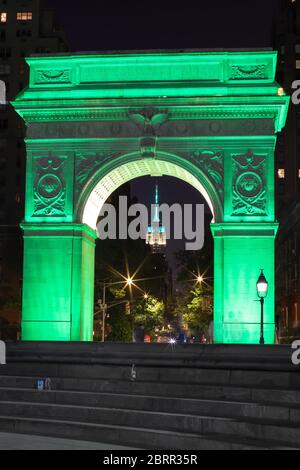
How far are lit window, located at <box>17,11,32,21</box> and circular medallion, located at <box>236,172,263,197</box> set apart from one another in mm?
60033

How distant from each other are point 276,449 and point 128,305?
4580cm

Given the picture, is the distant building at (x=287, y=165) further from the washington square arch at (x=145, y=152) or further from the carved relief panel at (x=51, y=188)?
the carved relief panel at (x=51, y=188)

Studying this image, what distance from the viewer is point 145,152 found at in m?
32.1

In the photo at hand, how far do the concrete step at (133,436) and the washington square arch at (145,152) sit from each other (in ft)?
43.9

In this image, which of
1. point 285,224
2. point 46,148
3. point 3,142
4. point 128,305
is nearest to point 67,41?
point 3,142

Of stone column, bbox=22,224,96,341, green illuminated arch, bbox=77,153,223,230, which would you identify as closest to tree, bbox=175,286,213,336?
green illuminated arch, bbox=77,153,223,230

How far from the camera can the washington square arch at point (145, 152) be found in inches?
1233

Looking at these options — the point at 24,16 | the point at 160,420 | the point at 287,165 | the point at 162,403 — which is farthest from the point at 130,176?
the point at 287,165

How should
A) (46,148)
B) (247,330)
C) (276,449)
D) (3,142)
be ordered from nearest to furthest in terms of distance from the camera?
(276,449) → (247,330) → (46,148) → (3,142)

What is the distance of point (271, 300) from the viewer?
30766 millimetres

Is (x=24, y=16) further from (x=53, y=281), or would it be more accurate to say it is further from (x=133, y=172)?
(x=53, y=281)

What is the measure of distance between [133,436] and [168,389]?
2.56m

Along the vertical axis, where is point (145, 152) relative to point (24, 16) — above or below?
below

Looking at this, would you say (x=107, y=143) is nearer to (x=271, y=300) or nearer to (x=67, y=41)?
(x=271, y=300)
